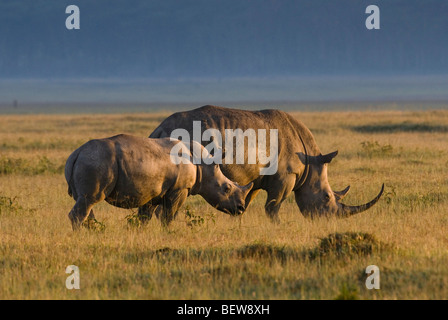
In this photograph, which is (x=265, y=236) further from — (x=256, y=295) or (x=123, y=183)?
(x=256, y=295)

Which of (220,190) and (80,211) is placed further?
(220,190)

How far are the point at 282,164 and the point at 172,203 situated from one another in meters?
2.22

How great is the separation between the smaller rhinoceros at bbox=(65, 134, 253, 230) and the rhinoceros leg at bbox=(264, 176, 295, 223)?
1194mm

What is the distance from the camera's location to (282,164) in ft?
40.3

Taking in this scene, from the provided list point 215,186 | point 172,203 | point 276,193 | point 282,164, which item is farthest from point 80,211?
point 282,164

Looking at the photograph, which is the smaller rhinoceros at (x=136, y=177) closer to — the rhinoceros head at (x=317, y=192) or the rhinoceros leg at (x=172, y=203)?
the rhinoceros leg at (x=172, y=203)

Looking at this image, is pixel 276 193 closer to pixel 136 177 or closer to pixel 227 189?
pixel 227 189

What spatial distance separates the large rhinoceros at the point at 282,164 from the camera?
11836 mm

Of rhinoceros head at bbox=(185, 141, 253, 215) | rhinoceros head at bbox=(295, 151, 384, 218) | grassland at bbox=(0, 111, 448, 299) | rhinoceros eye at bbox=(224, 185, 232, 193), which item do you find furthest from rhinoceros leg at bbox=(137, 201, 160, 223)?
rhinoceros head at bbox=(295, 151, 384, 218)

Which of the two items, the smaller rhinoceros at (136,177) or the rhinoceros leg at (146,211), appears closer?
the smaller rhinoceros at (136,177)

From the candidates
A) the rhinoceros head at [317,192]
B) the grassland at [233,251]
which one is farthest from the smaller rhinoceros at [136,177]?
the rhinoceros head at [317,192]

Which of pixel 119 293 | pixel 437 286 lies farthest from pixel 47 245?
pixel 437 286

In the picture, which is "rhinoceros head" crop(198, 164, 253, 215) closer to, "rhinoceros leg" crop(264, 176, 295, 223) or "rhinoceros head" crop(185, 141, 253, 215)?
"rhinoceros head" crop(185, 141, 253, 215)

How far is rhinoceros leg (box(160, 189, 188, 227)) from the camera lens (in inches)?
426
